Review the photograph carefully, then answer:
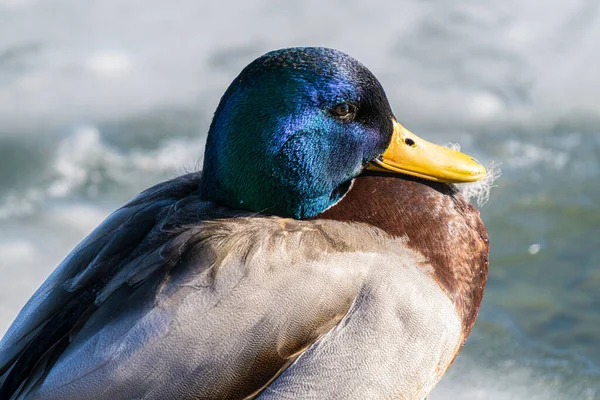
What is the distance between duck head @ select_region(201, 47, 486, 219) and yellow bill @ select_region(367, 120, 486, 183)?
0.30 ft

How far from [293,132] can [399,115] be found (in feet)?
9.43

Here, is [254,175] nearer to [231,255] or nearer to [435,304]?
[231,255]

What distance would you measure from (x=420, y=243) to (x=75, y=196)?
2729 mm

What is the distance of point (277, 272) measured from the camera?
242 cm

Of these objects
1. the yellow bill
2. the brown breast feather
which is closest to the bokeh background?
the brown breast feather

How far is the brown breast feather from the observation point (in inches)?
109

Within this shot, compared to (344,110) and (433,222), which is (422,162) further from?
(344,110)

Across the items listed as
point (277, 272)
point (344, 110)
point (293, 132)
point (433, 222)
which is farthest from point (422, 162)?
point (277, 272)

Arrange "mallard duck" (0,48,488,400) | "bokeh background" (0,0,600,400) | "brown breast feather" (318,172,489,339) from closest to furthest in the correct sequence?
"mallard duck" (0,48,488,400) < "brown breast feather" (318,172,489,339) < "bokeh background" (0,0,600,400)

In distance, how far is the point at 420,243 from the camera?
2.77m

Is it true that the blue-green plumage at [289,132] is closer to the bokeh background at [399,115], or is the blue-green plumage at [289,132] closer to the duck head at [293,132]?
the duck head at [293,132]

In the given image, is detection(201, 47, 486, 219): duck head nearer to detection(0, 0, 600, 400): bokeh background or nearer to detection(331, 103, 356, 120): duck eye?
detection(331, 103, 356, 120): duck eye

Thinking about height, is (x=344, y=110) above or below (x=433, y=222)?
above

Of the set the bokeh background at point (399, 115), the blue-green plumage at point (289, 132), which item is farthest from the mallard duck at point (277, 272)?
the bokeh background at point (399, 115)
